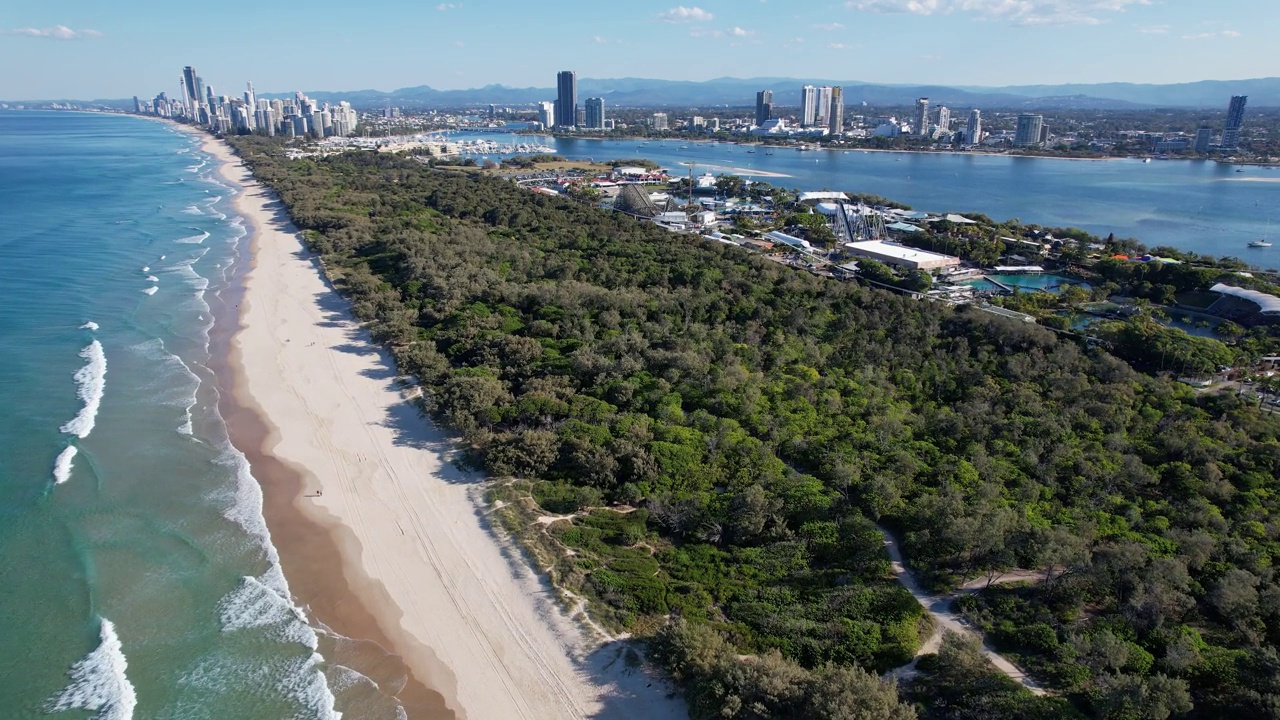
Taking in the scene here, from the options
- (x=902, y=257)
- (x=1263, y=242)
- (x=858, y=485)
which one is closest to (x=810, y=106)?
(x=1263, y=242)

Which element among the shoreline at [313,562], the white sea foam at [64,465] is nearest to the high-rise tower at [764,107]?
the shoreline at [313,562]

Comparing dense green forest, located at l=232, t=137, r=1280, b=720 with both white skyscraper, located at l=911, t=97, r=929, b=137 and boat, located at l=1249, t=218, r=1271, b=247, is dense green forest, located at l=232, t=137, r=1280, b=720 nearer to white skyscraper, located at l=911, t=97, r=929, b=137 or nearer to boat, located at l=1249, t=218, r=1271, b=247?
boat, located at l=1249, t=218, r=1271, b=247

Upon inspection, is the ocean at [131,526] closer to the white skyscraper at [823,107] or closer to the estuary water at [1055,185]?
the estuary water at [1055,185]

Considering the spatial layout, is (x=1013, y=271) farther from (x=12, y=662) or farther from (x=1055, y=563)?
(x=12, y=662)

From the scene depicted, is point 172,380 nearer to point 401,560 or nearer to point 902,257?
point 401,560

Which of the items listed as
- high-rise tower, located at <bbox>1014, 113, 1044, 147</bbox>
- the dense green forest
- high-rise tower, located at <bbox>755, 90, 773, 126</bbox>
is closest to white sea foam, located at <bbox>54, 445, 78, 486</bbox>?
the dense green forest

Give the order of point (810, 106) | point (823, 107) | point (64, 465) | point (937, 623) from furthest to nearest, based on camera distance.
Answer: point (810, 106) < point (823, 107) < point (64, 465) < point (937, 623)
